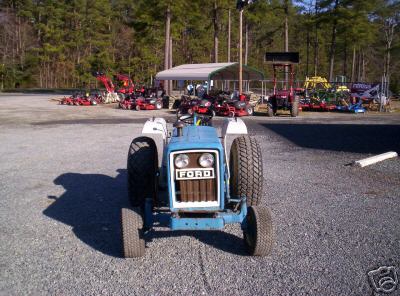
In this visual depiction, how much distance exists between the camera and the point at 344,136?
13.2m

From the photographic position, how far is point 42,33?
56.4m

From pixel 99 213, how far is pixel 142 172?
1.06 m

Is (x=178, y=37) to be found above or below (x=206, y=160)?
above

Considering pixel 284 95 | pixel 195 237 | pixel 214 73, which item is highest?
pixel 214 73

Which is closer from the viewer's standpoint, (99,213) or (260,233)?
(260,233)

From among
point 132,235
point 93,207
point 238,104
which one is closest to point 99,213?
point 93,207

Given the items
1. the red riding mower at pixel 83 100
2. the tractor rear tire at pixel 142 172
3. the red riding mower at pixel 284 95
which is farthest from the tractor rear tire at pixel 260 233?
the red riding mower at pixel 83 100

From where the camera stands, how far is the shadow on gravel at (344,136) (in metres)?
11.0

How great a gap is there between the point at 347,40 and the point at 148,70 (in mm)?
20221

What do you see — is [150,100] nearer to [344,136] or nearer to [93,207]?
[344,136]

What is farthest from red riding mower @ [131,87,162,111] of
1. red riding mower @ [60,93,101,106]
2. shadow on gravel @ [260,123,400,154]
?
shadow on gravel @ [260,123,400,154]

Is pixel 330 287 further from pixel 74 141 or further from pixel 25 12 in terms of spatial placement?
pixel 25 12

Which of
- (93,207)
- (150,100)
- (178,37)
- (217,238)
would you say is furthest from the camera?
(178,37)

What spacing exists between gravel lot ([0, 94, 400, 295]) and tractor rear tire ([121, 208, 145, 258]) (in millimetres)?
118
